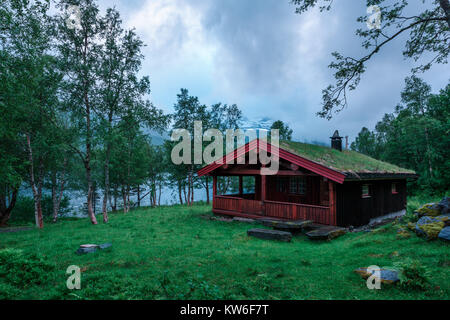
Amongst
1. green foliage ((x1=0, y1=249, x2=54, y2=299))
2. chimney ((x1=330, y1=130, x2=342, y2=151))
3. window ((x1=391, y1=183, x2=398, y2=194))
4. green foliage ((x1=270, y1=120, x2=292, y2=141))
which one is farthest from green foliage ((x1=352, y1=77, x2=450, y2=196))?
green foliage ((x1=0, y1=249, x2=54, y2=299))

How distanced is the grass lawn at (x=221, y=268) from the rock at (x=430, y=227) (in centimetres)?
24

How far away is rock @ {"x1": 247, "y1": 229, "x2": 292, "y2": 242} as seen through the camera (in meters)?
9.43

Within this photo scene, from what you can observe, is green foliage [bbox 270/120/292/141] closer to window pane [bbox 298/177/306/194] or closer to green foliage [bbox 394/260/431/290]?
window pane [bbox 298/177/306/194]

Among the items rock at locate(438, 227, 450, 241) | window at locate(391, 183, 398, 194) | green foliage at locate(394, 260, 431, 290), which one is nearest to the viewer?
green foliage at locate(394, 260, 431, 290)

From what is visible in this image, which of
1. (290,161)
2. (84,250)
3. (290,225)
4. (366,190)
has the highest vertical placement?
(290,161)

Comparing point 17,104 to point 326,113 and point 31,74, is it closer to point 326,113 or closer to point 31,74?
point 31,74

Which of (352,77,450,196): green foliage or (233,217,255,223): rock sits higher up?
(352,77,450,196): green foliage

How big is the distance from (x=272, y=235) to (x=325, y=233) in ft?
7.02

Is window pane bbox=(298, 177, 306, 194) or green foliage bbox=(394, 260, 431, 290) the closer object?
green foliage bbox=(394, 260, 431, 290)

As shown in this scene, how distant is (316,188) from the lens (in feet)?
48.9

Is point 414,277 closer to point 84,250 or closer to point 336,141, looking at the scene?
point 84,250

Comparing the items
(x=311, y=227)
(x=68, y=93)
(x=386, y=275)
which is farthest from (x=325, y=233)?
(x=68, y=93)

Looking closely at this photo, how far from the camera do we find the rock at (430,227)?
264 inches

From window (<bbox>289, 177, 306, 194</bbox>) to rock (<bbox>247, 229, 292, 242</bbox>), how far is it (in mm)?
→ 6606
